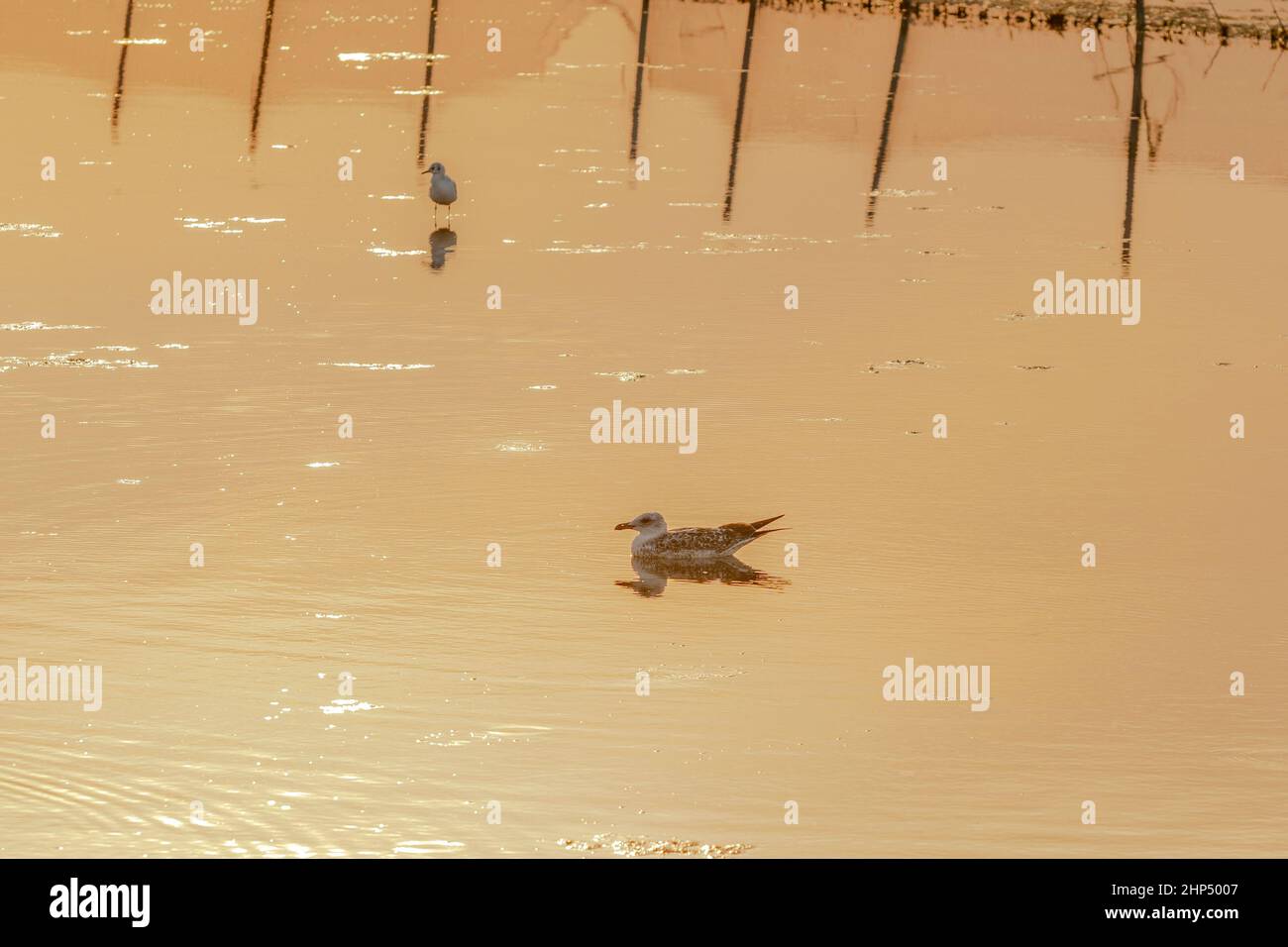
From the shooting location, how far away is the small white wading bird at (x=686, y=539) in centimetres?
1277

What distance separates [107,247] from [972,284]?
29.8 feet

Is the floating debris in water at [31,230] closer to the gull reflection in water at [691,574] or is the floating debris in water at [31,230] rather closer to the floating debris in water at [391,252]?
the floating debris in water at [391,252]

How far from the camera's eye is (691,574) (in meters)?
12.8

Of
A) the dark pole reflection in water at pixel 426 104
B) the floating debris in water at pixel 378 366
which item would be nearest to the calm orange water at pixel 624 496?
the floating debris in water at pixel 378 366

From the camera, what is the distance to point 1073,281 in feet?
71.4

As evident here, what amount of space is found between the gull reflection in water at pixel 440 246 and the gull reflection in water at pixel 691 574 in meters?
9.35

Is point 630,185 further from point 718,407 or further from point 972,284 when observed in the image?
point 718,407

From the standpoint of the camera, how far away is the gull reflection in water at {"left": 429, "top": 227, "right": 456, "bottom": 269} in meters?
21.8

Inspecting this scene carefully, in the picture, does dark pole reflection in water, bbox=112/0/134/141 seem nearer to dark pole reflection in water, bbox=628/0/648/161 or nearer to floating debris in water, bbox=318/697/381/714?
dark pole reflection in water, bbox=628/0/648/161

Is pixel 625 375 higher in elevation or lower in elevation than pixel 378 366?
lower

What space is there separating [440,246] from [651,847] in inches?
584

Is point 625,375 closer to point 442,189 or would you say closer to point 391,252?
point 391,252

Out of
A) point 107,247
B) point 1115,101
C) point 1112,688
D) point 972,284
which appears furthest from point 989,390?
point 1115,101

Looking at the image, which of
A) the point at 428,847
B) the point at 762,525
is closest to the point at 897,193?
the point at 762,525
